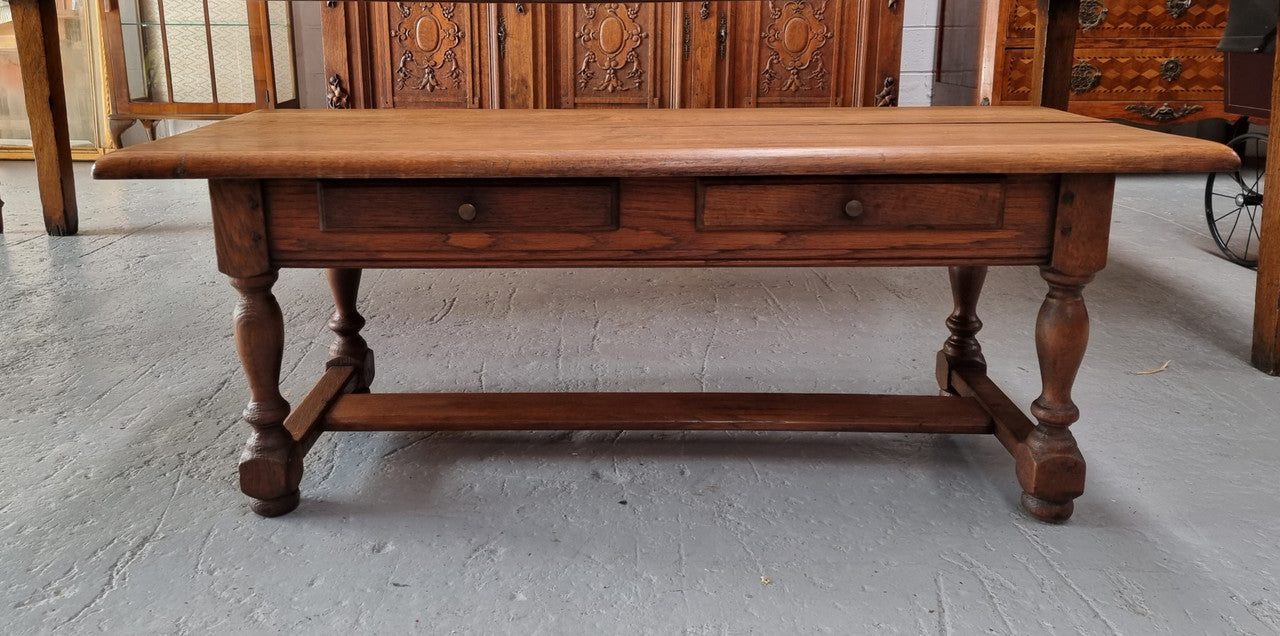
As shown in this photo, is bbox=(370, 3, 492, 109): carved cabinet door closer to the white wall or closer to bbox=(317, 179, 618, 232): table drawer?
the white wall

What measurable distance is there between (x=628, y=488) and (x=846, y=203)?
0.64 metres

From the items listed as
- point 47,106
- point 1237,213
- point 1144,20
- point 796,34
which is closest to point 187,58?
point 47,106

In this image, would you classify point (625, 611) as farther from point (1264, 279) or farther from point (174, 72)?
point (174, 72)

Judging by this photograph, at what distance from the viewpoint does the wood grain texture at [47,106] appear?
3.65 m

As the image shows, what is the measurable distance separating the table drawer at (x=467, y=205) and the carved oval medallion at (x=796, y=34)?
3162mm

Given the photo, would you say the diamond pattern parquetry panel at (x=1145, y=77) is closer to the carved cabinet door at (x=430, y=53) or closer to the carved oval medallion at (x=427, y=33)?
the carved cabinet door at (x=430, y=53)

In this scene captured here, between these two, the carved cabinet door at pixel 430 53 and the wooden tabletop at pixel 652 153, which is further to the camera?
the carved cabinet door at pixel 430 53

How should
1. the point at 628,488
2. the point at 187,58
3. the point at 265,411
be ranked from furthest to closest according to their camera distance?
the point at 187,58 → the point at 628,488 → the point at 265,411

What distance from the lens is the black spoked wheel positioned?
354 centimetres

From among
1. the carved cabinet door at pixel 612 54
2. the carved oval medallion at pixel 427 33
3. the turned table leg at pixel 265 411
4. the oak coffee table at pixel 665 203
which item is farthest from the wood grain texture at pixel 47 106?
the turned table leg at pixel 265 411

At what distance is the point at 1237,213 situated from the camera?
4.45 metres

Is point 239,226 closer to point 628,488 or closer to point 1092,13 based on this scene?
point 628,488

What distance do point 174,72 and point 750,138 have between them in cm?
419

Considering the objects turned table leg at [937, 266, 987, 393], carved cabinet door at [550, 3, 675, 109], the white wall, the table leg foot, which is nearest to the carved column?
the table leg foot
